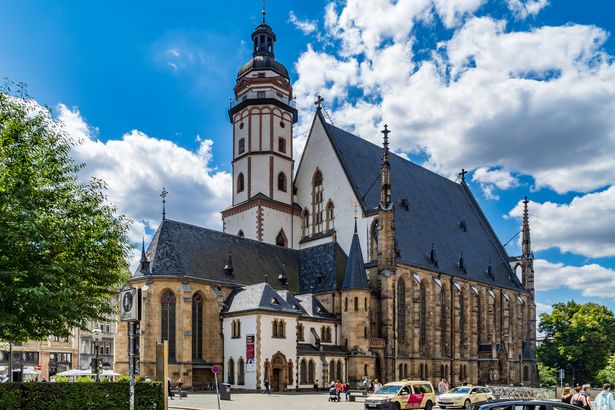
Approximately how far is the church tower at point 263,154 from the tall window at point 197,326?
1250 centimetres

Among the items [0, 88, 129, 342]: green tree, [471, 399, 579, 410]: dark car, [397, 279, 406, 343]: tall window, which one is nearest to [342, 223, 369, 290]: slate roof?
[397, 279, 406, 343]: tall window

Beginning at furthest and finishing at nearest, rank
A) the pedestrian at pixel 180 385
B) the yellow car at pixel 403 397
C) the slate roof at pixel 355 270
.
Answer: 1. the slate roof at pixel 355 270
2. the pedestrian at pixel 180 385
3. the yellow car at pixel 403 397

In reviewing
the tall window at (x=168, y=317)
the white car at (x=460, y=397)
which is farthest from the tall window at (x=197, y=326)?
the white car at (x=460, y=397)

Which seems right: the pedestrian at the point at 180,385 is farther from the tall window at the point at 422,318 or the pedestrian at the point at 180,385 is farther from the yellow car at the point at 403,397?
the tall window at the point at 422,318

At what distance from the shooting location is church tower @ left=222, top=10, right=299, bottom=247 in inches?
2446

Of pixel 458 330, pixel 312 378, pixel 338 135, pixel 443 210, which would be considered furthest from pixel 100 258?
pixel 443 210

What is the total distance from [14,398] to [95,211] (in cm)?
712

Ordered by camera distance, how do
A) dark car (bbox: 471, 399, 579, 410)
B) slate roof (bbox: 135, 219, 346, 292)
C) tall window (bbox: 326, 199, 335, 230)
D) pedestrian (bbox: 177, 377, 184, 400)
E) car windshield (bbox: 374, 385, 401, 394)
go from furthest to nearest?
tall window (bbox: 326, 199, 335, 230), slate roof (bbox: 135, 219, 346, 292), pedestrian (bbox: 177, 377, 184, 400), car windshield (bbox: 374, 385, 401, 394), dark car (bbox: 471, 399, 579, 410)

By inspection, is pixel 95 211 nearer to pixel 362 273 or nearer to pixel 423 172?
pixel 362 273

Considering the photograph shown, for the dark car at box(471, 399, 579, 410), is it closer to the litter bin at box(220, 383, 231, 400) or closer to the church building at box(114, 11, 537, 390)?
the litter bin at box(220, 383, 231, 400)

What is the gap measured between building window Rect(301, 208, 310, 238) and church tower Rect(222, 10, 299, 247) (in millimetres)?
1057

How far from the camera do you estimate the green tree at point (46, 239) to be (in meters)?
21.0

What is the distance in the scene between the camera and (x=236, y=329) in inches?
1901

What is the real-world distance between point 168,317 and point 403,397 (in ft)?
75.3
